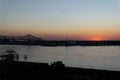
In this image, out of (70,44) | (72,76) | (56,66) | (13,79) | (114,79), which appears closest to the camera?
(56,66)

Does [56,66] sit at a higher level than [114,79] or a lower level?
higher

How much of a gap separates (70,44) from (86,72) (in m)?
129

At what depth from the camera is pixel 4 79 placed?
13547mm

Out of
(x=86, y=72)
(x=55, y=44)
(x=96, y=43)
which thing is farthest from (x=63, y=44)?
(x=86, y=72)

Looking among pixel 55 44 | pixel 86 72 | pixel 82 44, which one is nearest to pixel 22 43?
pixel 55 44

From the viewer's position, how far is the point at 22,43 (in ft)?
510

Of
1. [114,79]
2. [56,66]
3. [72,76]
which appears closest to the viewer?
[56,66]

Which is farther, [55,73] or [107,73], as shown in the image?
[107,73]

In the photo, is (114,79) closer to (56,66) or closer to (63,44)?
(56,66)

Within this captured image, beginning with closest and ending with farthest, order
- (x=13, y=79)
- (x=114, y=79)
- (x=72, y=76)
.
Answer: (x=13, y=79)
(x=114, y=79)
(x=72, y=76)

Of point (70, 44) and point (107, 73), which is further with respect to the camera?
point (70, 44)

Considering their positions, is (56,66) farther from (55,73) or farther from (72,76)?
(72,76)

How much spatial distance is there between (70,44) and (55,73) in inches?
5299

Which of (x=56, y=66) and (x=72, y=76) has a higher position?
(x=56, y=66)
